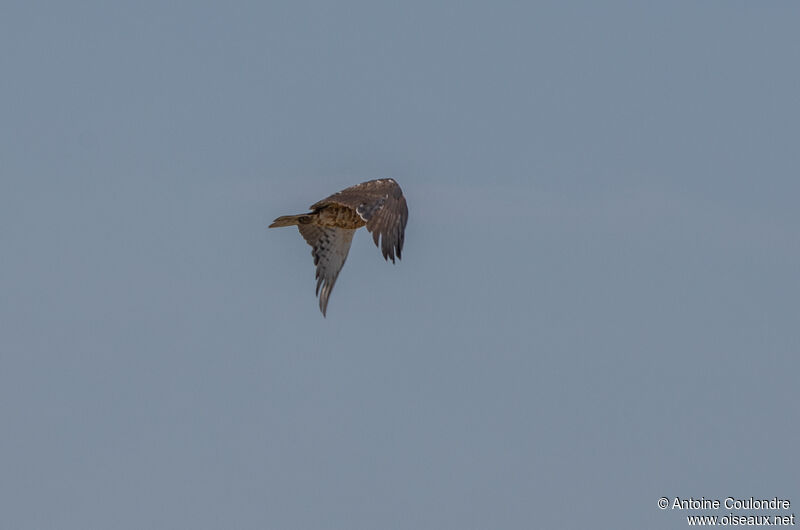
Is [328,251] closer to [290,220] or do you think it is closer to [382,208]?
[290,220]

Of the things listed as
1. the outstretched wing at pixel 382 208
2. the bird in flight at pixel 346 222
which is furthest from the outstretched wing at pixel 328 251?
the outstretched wing at pixel 382 208

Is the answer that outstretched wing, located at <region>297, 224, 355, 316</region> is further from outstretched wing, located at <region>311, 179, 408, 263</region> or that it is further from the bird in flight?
outstretched wing, located at <region>311, 179, 408, 263</region>

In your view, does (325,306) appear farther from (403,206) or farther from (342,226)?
(403,206)

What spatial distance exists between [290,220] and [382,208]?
11.2 ft

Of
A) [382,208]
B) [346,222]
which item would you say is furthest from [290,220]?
[382,208]

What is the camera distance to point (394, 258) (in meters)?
36.3

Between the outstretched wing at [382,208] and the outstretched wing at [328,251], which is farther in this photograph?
the outstretched wing at [328,251]

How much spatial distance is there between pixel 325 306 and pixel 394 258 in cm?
606

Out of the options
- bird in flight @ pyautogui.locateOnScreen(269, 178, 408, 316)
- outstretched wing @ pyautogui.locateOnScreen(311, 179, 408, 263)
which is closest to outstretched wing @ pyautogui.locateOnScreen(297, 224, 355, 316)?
bird in flight @ pyautogui.locateOnScreen(269, 178, 408, 316)

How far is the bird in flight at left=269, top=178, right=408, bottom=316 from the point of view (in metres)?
37.4

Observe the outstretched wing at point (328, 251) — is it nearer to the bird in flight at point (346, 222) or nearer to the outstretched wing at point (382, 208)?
the bird in flight at point (346, 222)

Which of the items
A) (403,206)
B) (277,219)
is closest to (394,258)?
(403,206)

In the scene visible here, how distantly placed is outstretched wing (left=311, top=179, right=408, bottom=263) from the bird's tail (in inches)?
24.3

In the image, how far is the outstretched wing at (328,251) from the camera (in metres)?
42.4
